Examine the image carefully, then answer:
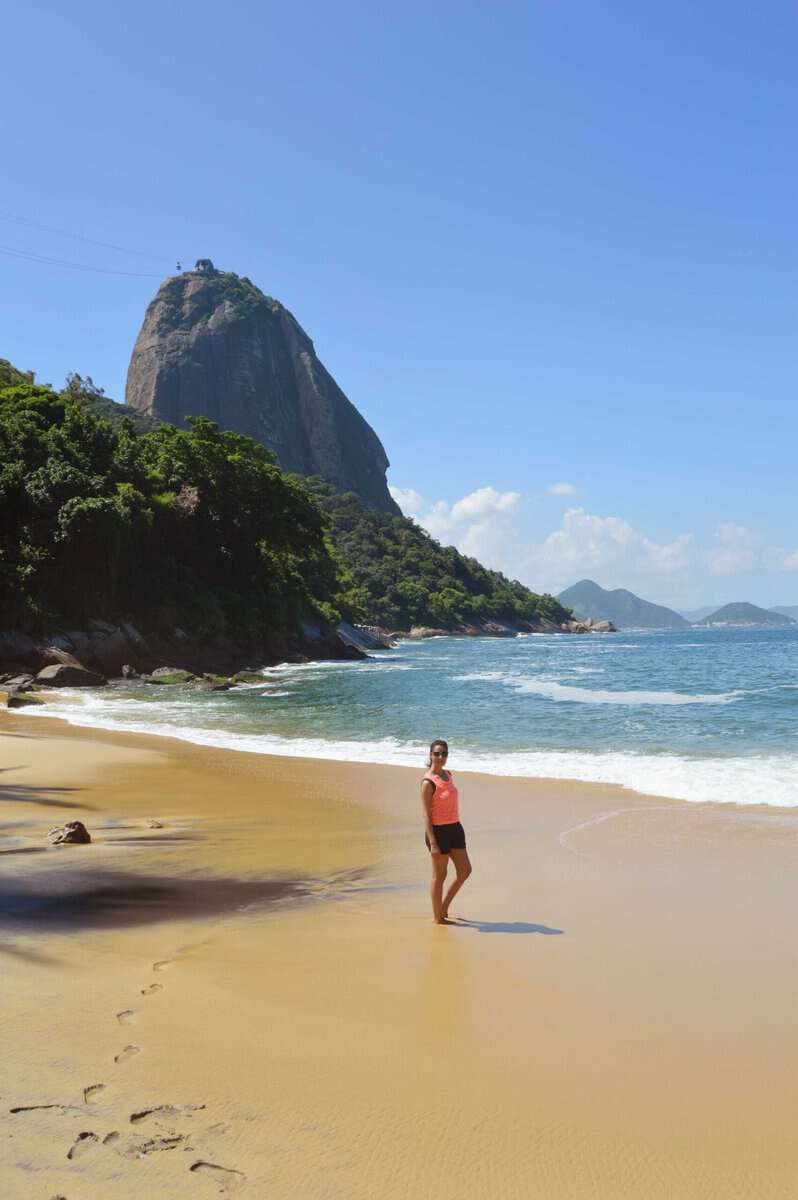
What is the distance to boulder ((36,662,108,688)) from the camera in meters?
33.6

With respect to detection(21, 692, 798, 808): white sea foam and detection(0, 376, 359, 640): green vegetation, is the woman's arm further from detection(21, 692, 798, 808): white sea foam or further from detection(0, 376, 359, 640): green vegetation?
detection(0, 376, 359, 640): green vegetation

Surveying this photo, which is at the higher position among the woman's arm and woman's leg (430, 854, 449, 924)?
the woman's arm

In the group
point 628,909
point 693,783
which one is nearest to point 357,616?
point 693,783

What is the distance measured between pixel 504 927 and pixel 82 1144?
378cm

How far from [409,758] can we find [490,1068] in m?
12.1

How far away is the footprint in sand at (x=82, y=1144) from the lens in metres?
3.29

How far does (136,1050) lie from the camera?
164 inches

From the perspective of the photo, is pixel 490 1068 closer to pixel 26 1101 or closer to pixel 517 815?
pixel 26 1101

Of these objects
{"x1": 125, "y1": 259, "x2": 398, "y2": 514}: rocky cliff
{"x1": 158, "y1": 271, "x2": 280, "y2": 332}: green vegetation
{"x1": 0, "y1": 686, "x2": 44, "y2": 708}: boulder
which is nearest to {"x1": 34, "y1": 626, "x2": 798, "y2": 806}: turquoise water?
{"x1": 0, "y1": 686, "x2": 44, "y2": 708}: boulder

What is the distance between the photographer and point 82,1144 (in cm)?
335

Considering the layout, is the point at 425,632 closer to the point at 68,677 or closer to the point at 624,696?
the point at 68,677

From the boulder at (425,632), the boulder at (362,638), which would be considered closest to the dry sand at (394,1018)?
the boulder at (362,638)

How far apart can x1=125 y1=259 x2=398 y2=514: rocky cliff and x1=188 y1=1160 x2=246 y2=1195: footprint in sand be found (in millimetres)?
176953

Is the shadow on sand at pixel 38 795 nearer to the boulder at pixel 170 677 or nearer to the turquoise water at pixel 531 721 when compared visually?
the turquoise water at pixel 531 721
